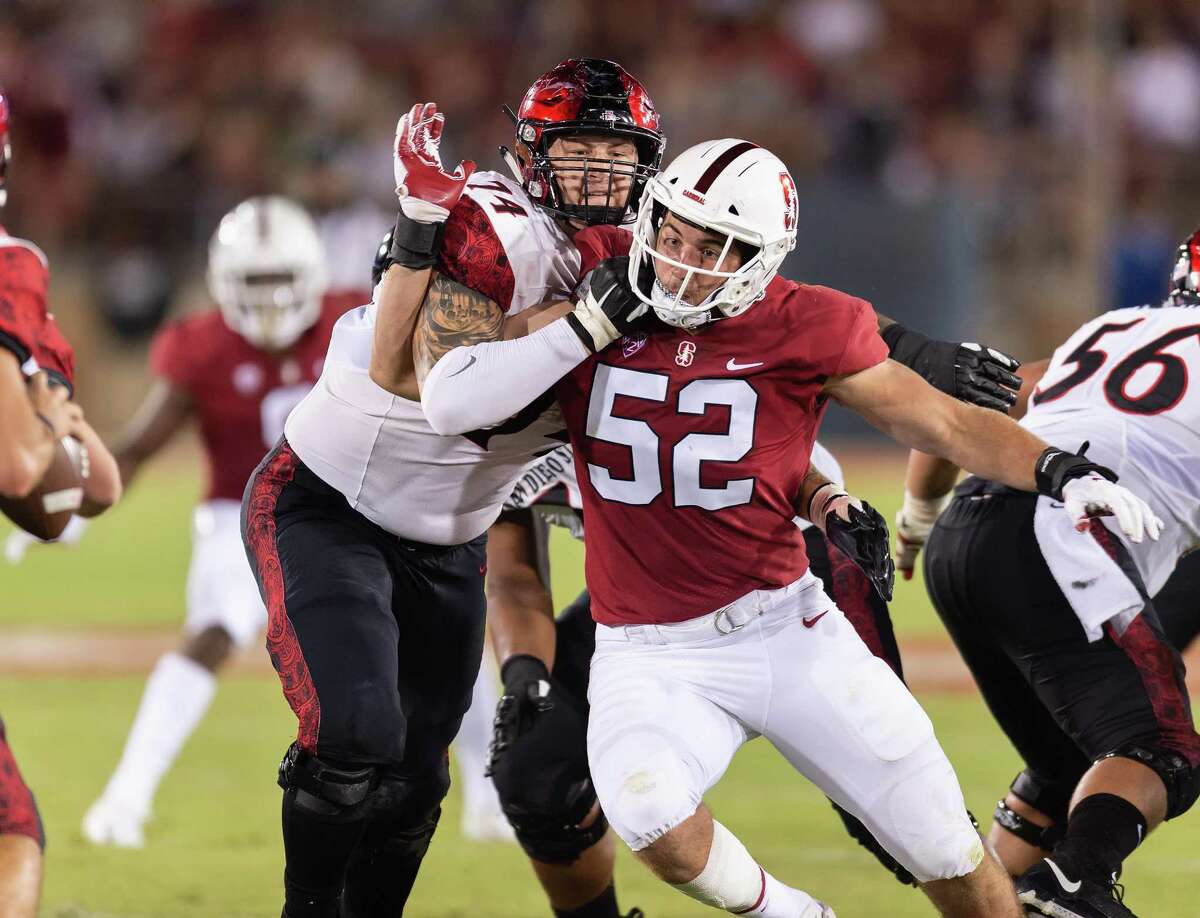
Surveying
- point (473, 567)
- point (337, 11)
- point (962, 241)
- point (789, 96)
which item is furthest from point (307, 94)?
Answer: point (473, 567)

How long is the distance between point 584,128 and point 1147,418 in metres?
1.39

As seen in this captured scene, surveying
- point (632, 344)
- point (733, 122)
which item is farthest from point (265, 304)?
point (733, 122)

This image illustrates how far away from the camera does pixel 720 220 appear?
135 inches

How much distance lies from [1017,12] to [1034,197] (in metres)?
1.56

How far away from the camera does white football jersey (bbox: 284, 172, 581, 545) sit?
3613 mm

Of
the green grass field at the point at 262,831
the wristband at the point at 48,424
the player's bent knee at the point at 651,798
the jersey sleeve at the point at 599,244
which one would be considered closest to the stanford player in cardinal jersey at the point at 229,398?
the green grass field at the point at 262,831

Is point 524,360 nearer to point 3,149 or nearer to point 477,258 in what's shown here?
point 477,258

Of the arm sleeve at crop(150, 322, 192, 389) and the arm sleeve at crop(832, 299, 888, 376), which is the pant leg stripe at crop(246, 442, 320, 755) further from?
the arm sleeve at crop(150, 322, 192, 389)

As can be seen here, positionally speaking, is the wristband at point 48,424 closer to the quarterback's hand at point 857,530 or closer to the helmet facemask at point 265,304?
the quarterback's hand at point 857,530

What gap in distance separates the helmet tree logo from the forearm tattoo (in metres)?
0.59

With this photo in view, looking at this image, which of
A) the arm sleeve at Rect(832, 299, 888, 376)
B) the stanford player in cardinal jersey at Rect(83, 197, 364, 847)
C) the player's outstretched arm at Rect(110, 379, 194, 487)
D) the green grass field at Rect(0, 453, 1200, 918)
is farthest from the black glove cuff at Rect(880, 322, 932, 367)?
the player's outstretched arm at Rect(110, 379, 194, 487)

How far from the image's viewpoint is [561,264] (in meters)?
3.65

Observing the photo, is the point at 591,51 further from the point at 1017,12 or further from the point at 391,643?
the point at 391,643

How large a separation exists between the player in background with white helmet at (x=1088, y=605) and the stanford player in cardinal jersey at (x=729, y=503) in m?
0.34
